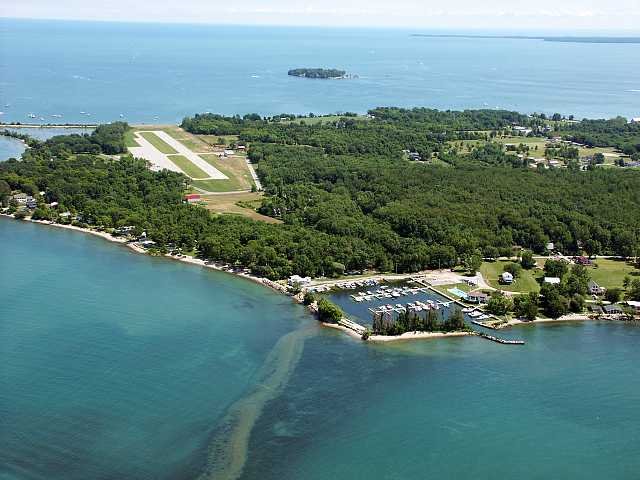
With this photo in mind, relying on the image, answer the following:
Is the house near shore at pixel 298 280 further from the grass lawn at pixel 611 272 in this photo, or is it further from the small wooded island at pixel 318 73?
the small wooded island at pixel 318 73

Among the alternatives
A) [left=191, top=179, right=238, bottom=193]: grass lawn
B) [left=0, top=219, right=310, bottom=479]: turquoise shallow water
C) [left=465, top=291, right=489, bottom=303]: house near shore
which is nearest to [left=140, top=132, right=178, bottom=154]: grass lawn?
[left=191, top=179, right=238, bottom=193]: grass lawn

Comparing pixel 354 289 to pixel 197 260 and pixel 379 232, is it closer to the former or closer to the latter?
pixel 379 232

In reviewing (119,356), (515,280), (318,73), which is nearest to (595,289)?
(515,280)

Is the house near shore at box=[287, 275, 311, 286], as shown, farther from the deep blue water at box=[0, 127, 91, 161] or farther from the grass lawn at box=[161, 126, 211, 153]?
the deep blue water at box=[0, 127, 91, 161]

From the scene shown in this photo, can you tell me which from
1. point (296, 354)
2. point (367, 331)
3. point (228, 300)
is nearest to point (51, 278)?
point (228, 300)

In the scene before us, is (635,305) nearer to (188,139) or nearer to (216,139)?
(216,139)

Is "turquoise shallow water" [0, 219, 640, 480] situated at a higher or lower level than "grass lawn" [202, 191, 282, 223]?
lower
